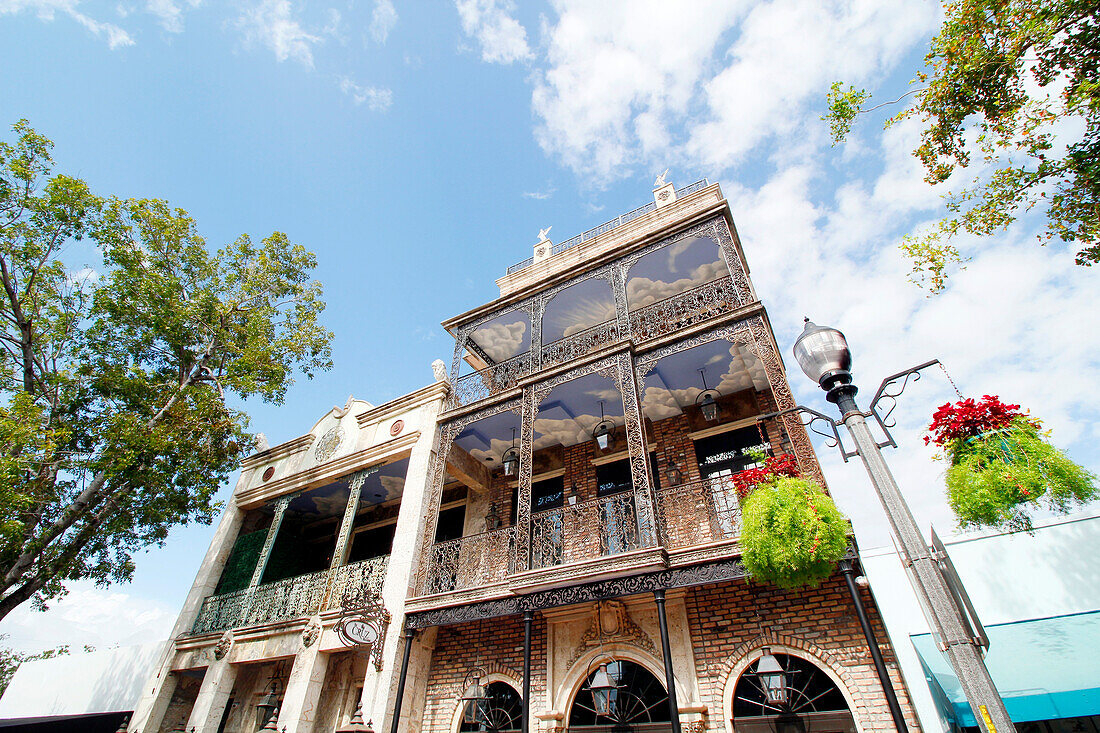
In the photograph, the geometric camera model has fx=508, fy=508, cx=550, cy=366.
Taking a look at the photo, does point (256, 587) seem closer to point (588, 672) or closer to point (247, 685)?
point (247, 685)

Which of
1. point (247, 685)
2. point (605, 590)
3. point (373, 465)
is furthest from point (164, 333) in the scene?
point (605, 590)

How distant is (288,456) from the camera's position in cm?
1300

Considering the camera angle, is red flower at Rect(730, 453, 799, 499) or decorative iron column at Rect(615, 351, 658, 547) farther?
decorative iron column at Rect(615, 351, 658, 547)

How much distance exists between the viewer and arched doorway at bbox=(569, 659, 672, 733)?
732 cm

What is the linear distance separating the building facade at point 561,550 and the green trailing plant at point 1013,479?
2.15 meters

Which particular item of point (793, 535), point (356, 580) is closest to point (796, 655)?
point (793, 535)

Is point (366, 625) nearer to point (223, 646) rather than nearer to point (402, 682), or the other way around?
point (402, 682)

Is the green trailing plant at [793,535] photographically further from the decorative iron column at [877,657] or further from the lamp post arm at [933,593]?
the lamp post arm at [933,593]

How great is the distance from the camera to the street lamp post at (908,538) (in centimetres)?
264

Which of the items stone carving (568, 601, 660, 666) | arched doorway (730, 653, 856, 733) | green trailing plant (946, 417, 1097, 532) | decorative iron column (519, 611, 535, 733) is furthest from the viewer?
stone carving (568, 601, 660, 666)

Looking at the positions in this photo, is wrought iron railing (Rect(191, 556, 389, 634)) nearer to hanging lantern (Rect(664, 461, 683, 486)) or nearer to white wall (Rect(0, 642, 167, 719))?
white wall (Rect(0, 642, 167, 719))

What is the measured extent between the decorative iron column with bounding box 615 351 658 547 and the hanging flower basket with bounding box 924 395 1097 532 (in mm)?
3664

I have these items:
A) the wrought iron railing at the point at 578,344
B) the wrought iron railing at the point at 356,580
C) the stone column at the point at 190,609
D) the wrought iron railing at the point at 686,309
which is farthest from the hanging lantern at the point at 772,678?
the stone column at the point at 190,609

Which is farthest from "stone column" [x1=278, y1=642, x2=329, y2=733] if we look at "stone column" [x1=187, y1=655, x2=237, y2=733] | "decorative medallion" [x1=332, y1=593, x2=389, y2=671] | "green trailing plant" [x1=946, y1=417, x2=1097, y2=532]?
"green trailing plant" [x1=946, y1=417, x2=1097, y2=532]
